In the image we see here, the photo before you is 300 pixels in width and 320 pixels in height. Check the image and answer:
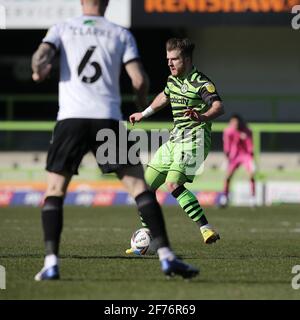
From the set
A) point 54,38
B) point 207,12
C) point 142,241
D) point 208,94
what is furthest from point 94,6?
point 207,12

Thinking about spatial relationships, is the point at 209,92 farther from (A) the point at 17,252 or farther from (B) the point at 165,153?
(A) the point at 17,252

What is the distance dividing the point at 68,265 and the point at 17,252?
4.96 ft

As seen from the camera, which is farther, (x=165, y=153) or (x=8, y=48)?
(x=8, y=48)

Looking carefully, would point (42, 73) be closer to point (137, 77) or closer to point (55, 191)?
point (137, 77)

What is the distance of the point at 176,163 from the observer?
10594 millimetres

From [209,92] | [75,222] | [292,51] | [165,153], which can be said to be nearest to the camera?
[209,92]

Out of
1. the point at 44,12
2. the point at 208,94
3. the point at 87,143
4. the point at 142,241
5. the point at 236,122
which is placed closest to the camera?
the point at 87,143

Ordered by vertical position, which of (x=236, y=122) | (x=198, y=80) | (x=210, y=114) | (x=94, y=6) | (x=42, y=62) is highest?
(x=94, y=6)

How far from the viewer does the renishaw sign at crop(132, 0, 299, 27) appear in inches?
890

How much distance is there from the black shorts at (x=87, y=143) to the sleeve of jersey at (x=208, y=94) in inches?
85.9

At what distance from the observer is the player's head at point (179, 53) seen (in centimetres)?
1006

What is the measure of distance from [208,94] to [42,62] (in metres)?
2.71

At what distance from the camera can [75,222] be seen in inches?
622
